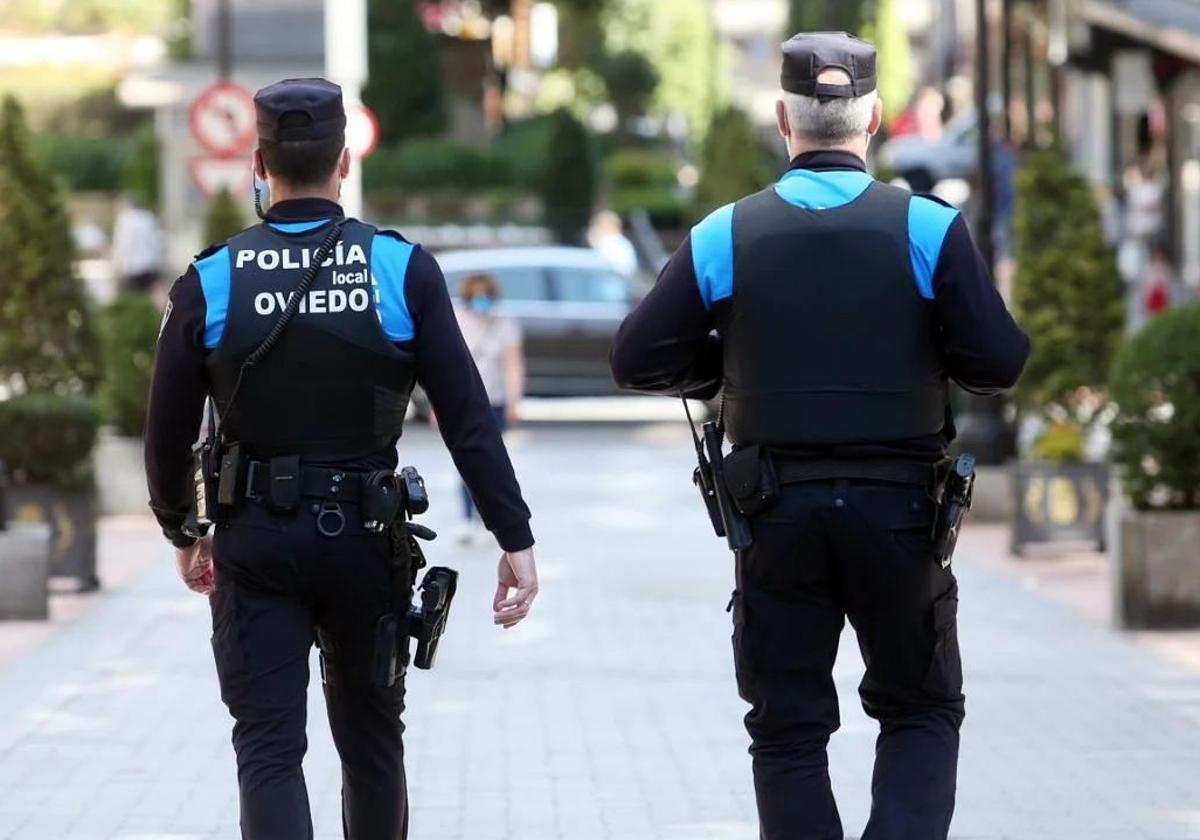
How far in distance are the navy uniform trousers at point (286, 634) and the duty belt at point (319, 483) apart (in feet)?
0.08

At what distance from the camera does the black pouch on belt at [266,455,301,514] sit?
5.14m

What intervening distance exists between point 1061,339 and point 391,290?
384 inches

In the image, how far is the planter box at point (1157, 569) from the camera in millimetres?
10812

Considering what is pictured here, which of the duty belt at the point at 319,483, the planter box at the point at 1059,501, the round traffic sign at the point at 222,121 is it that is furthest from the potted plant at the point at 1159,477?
the round traffic sign at the point at 222,121

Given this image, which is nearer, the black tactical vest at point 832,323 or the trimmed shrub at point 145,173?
the black tactical vest at point 832,323

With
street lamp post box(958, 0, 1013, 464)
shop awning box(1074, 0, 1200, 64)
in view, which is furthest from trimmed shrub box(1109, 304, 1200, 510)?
shop awning box(1074, 0, 1200, 64)

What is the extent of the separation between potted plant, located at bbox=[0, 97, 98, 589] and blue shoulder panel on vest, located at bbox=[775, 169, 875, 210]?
25.4 feet

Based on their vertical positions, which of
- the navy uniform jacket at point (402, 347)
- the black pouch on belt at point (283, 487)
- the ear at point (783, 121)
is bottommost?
the black pouch on belt at point (283, 487)

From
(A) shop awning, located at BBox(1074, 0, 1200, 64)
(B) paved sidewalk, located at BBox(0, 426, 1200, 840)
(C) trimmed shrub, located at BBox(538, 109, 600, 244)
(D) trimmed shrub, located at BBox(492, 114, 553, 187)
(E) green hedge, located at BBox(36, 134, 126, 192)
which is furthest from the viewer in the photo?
(E) green hedge, located at BBox(36, 134, 126, 192)

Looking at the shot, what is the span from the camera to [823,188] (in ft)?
17.3

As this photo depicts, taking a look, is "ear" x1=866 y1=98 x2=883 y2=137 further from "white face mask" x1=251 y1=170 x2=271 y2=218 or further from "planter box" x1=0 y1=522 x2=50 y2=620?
"planter box" x1=0 y1=522 x2=50 y2=620

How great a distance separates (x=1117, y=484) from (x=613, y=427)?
→ 12.9 metres

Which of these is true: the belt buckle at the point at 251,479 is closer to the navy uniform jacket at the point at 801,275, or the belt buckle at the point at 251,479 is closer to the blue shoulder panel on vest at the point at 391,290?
the blue shoulder panel on vest at the point at 391,290

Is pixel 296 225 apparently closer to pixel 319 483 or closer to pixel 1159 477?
pixel 319 483
